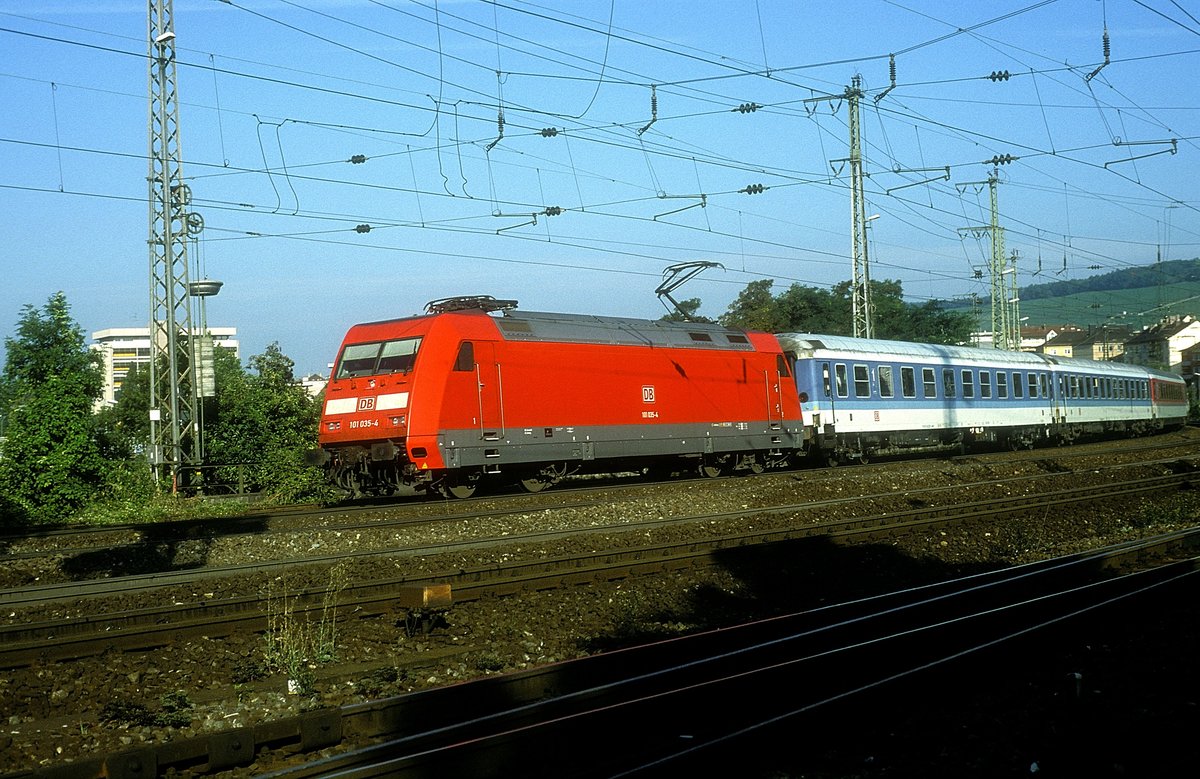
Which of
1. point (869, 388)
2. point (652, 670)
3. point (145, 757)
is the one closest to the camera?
point (145, 757)

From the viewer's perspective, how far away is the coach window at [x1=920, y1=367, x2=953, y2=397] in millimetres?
30188

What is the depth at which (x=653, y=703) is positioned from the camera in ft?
21.2

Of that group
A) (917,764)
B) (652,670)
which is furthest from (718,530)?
(917,764)

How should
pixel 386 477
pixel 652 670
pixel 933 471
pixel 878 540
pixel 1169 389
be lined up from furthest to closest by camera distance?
pixel 1169 389 < pixel 933 471 < pixel 386 477 < pixel 878 540 < pixel 652 670

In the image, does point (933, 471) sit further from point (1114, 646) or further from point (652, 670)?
point (652, 670)

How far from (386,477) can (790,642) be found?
481 inches

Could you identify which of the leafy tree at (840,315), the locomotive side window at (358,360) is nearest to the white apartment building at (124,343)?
the leafy tree at (840,315)

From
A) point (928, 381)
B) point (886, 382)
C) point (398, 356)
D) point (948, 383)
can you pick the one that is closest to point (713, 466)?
point (886, 382)

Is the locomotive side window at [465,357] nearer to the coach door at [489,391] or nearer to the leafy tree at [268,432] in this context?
→ the coach door at [489,391]

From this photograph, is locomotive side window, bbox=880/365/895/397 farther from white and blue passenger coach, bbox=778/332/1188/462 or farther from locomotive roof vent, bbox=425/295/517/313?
locomotive roof vent, bbox=425/295/517/313

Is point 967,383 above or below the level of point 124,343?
below

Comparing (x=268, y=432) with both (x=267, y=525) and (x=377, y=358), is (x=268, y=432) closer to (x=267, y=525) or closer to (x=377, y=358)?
(x=377, y=358)

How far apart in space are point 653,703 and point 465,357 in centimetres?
1269

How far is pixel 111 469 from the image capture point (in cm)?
2184
